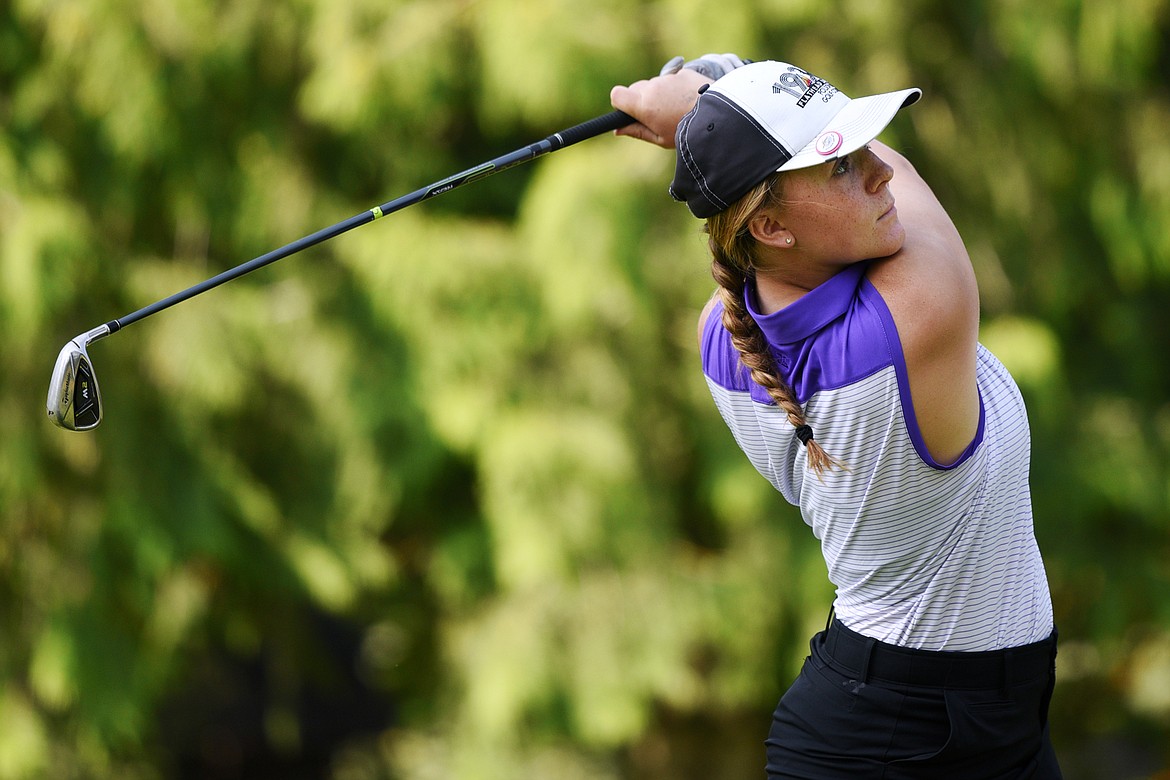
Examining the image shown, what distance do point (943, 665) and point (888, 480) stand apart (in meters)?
0.29

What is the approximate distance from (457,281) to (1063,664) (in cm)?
312

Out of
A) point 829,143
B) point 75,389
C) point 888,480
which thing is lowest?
point 888,480

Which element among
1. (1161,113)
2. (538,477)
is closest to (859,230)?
(538,477)

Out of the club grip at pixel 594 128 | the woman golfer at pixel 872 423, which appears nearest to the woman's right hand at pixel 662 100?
the club grip at pixel 594 128

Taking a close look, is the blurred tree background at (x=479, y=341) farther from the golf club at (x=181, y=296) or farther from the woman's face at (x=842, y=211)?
the woman's face at (x=842, y=211)

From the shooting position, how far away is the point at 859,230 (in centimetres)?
144

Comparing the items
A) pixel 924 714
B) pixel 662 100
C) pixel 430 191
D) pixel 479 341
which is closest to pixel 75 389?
pixel 430 191

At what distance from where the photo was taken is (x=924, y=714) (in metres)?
1.61

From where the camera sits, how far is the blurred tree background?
4.17m

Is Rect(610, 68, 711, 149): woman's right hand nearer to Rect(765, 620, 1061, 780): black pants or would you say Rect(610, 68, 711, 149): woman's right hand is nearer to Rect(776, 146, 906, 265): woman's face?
Rect(776, 146, 906, 265): woman's face

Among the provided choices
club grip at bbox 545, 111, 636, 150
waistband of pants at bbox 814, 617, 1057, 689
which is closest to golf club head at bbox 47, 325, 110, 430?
club grip at bbox 545, 111, 636, 150

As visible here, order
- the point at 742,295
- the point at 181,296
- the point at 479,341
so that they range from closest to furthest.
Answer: the point at 742,295 → the point at 181,296 → the point at 479,341

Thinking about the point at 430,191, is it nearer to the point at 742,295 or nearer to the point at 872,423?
the point at 742,295

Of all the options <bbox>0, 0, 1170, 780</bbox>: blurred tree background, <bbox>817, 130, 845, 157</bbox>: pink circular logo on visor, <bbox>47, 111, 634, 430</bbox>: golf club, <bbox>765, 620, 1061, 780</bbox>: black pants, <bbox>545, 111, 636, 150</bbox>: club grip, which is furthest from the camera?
<bbox>0, 0, 1170, 780</bbox>: blurred tree background
